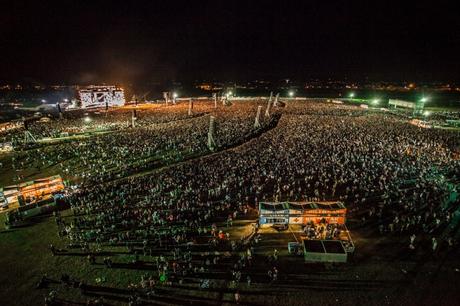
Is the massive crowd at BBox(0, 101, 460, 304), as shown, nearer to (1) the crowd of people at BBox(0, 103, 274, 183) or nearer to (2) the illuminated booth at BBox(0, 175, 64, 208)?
(1) the crowd of people at BBox(0, 103, 274, 183)

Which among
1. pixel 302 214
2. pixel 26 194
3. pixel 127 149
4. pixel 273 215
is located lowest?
pixel 127 149

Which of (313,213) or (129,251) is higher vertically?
(313,213)

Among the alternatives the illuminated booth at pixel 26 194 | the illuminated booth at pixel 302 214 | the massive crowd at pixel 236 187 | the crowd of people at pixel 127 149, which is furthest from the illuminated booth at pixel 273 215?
the crowd of people at pixel 127 149

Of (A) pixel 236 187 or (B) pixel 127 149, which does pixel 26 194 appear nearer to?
(B) pixel 127 149

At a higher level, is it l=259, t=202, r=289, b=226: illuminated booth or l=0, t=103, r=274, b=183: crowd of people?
l=259, t=202, r=289, b=226: illuminated booth

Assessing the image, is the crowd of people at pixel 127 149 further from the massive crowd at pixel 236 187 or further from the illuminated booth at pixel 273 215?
the illuminated booth at pixel 273 215

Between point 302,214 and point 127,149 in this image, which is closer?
point 302,214

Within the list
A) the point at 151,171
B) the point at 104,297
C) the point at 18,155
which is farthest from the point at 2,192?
the point at 18,155

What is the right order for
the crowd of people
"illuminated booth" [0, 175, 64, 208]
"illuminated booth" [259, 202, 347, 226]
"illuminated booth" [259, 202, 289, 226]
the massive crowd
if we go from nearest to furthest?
the massive crowd → "illuminated booth" [259, 202, 347, 226] → "illuminated booth" [259, 202, 289, 226] → "illuminated booth" [0, 175, 64, 208] → the crowd of people

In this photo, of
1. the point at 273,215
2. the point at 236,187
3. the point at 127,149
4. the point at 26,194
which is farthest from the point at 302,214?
the point at 127,149

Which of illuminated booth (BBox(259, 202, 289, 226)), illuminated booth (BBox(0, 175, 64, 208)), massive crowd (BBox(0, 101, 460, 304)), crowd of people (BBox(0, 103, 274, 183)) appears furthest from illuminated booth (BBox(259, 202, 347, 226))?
crowd of people (BBox(0, 103, 274, 183))

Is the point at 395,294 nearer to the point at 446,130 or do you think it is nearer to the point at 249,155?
the point at 249,155
